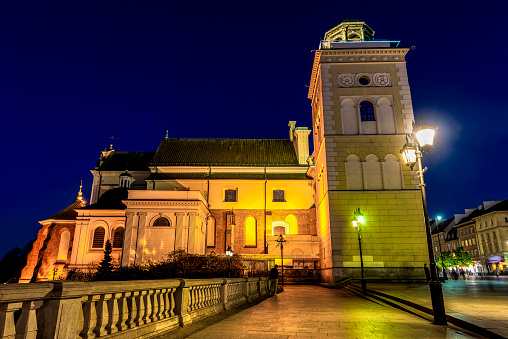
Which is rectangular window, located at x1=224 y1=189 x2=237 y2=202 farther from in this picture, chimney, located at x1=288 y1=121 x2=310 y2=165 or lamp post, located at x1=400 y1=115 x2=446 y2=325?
lamp post, located at x1=400 y1=115 x2=446 y2=325

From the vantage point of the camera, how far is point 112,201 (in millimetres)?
37656

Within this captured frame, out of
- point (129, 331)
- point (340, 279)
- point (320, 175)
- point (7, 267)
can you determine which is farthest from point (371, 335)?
point (7, 267)

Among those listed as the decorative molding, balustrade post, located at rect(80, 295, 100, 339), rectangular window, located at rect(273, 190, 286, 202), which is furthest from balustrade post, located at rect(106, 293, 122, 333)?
rectangular window, located at rect(273, 190, 286, 202)

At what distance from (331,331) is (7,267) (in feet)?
290

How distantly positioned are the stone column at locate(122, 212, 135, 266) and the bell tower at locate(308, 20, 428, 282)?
17.2 m

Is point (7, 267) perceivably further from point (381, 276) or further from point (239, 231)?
point (381, 276)

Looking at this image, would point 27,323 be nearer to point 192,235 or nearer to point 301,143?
point 192,235

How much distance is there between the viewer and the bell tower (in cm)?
2569

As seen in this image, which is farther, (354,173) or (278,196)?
(278,196)

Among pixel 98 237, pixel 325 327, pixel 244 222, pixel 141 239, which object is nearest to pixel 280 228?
pixel 244 222

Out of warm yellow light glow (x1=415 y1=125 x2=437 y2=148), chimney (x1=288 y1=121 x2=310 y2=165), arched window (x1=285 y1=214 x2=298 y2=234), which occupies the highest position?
chimney (x1=288 y1=121 x2=310 y2=165)

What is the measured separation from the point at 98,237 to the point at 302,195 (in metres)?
22.6

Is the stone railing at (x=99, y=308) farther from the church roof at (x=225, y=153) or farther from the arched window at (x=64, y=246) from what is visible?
the arched window at (x=64, y=246)

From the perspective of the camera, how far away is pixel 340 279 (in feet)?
83.1
